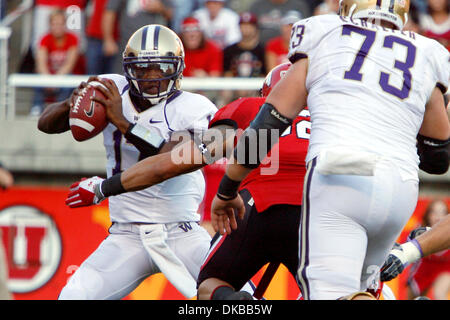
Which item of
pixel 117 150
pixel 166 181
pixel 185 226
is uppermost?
pixel 117 150

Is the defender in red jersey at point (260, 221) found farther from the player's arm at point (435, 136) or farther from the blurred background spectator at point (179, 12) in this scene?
the blurred background spectator at point (179, 12)

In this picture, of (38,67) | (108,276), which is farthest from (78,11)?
(108,276)

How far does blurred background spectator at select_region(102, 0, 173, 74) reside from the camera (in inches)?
347

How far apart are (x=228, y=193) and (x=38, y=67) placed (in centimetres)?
554

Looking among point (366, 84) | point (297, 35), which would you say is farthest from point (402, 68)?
point (297, 35)

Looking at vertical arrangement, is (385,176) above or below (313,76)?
below

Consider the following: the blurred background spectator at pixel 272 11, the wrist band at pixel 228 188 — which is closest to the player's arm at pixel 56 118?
the wrist band at pixel 228 188

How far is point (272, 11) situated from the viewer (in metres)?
9.09

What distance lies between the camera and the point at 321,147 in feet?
11.3

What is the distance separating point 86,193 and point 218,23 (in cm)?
481

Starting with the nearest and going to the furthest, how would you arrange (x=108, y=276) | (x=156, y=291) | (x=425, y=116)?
(x=425, y=116), (x=108, y=276), (x=156, y=291)

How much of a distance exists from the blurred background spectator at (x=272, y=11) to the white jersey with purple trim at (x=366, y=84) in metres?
5.38

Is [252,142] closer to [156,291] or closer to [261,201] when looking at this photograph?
[261,201]

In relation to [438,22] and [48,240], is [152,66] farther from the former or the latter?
[438,22]
